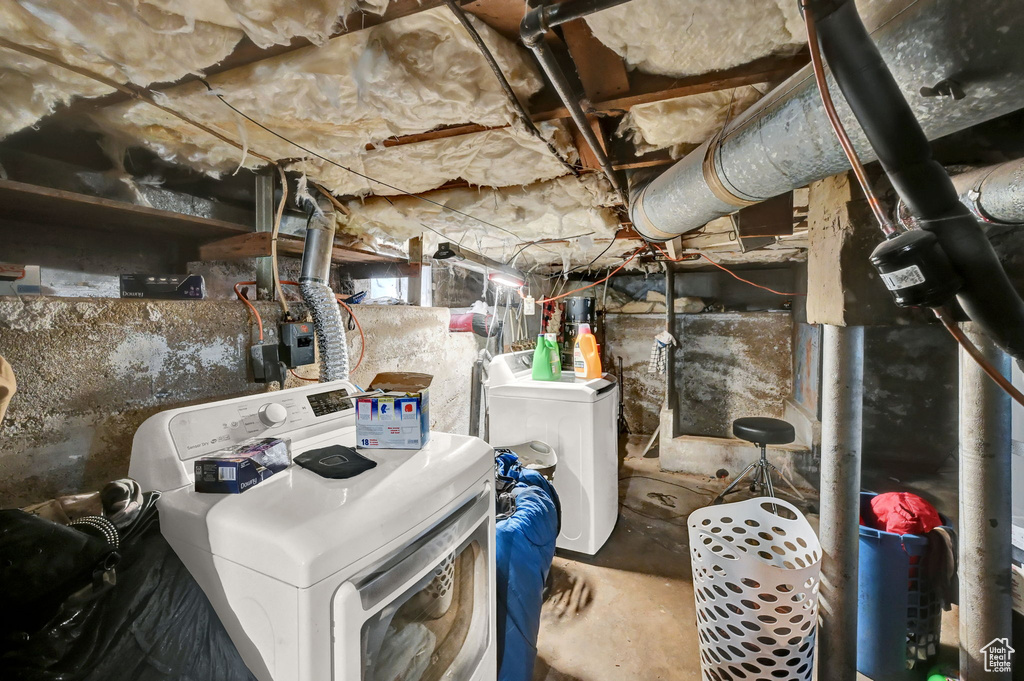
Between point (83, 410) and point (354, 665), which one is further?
point (83, 410)

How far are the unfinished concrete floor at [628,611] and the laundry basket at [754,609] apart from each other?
1.17ft

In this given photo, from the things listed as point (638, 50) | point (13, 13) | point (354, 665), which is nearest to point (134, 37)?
point (13, 13)

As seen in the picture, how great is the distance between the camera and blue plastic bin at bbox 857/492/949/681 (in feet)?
5.13

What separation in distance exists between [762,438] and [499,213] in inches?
107

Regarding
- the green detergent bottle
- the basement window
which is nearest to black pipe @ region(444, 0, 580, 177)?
the green detergent bottle

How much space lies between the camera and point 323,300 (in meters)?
1.59

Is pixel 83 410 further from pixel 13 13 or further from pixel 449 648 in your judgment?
pixel 449 648

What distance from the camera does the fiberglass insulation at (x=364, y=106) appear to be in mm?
937

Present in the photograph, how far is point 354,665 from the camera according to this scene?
62 cm

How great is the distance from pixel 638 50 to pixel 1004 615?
209 cm

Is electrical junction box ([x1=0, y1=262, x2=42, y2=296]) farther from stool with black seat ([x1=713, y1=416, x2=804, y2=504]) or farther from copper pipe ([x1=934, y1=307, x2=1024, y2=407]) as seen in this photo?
stool with black seat ([x1=713, y1=416, x2=804, y2=504])

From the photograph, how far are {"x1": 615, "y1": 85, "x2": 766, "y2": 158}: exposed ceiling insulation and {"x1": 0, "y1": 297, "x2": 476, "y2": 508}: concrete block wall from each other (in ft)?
5.11

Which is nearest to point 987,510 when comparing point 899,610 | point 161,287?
point 899,610

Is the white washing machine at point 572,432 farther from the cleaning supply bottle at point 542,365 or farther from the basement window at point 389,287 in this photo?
the basement window at point 389,287
